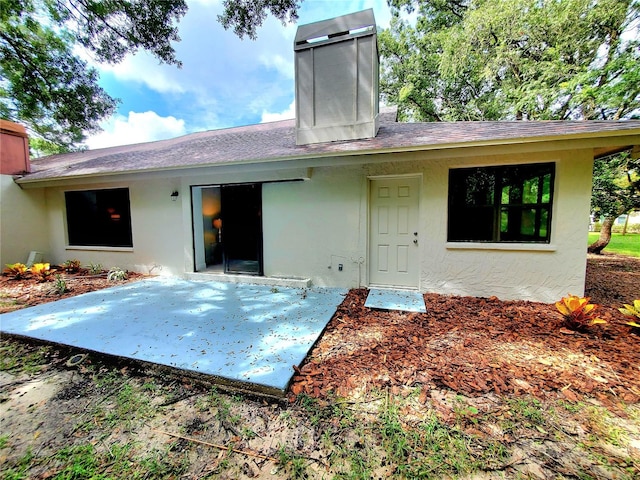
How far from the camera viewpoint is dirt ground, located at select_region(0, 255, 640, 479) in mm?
1623

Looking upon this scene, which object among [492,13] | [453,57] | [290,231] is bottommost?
[290,231]

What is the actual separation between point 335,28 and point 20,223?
30.4ft

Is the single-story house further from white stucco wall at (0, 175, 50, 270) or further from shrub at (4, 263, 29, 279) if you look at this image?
shrub at (4, 263, 29, 279)

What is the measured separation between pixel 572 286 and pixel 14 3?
13.5m

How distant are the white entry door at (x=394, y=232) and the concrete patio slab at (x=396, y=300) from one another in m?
0.30

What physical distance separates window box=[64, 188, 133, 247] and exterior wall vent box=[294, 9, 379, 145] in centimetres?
506

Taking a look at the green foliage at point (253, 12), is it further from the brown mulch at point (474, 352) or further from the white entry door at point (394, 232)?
the brown mulch at point (474, 352)

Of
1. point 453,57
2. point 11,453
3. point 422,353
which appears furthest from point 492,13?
point 11,453

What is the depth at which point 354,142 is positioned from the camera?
196 inches

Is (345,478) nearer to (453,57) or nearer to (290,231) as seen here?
(290,231)

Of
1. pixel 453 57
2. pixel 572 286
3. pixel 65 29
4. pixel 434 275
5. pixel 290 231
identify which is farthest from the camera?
pixel 453 57

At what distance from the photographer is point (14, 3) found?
6473 millimetres

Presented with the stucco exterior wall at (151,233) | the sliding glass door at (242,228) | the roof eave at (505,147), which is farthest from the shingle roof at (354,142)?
the sliding glass door at (242,228)

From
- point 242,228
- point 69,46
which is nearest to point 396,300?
point 242,228
